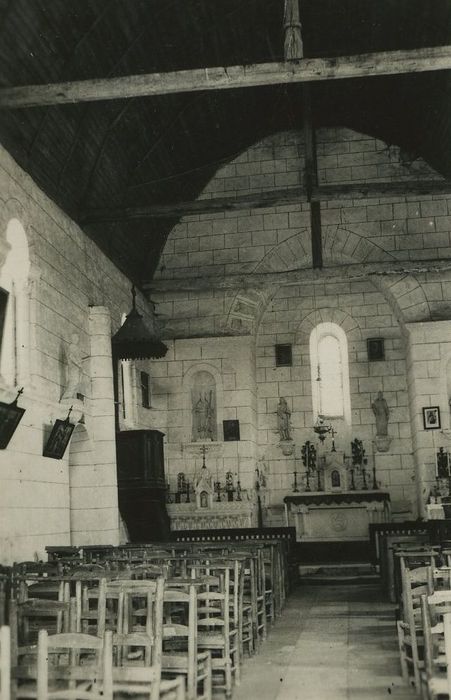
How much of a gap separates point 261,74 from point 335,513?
1121cm

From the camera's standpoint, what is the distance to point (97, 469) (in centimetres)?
1291

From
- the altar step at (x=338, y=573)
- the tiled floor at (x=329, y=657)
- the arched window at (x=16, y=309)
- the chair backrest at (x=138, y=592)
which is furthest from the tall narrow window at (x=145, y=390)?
the chair backrest at (x=138, y=592)

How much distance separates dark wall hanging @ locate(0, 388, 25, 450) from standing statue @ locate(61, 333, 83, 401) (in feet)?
5.94

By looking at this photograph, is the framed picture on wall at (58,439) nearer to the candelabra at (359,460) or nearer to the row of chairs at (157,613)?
the row of chairs at (157,613)

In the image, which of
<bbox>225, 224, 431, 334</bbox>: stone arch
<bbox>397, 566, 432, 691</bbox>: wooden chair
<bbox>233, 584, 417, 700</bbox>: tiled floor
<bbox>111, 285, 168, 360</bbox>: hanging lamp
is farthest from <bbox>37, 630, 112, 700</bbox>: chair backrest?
<bbox>225, 224, 431, 334</bbox>: stone arch

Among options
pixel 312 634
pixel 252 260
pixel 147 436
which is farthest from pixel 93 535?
pixel 252 260

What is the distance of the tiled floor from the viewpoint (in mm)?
6391

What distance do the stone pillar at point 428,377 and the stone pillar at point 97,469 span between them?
6.50 meters

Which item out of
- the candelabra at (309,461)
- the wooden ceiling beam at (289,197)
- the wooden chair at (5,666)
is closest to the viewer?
the wooden chair at (5,666)

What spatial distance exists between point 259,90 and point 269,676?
12.0 meters

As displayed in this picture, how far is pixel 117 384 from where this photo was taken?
15.0 meters

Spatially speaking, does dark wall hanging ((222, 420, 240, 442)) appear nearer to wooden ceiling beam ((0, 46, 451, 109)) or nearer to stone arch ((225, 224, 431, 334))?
stone arch ((225, 224, 431, 334))

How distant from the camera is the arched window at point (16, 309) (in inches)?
418

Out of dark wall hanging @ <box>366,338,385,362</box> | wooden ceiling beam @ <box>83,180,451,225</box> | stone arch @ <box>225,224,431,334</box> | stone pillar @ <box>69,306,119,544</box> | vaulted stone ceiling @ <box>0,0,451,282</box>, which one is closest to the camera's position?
vaulted stone ceiling @ <box>0,0,451,282</box>
